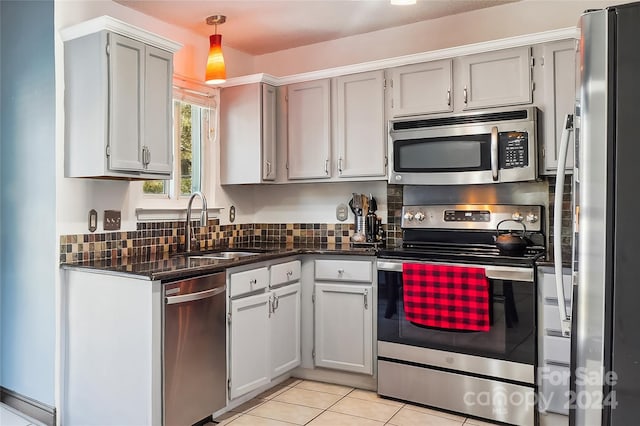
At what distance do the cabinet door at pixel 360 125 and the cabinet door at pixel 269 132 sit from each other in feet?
1.66

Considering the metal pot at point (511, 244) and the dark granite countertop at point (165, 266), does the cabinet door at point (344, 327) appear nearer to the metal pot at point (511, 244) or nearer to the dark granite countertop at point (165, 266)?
the dark granite countertop at point (165, 266)

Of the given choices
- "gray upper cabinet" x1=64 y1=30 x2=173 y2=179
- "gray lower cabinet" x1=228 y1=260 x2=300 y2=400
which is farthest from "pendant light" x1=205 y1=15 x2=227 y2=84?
"gray lower cabinet" x1=228 y1=260 x2=300 y2=400

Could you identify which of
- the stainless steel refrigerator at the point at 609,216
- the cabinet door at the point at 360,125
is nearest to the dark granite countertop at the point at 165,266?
the cabinet door at the point at 360,125

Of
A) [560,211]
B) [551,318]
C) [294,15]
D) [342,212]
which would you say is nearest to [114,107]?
[294,15]

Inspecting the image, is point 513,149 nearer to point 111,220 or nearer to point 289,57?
point 289,57

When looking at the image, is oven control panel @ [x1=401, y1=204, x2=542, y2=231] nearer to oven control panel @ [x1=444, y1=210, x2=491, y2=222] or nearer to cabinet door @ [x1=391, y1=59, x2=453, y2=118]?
oven control panel @ [x1=444, y1=210, x2=491, y2=222]

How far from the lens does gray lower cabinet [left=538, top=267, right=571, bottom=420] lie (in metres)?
2.55

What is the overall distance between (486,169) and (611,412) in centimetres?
178

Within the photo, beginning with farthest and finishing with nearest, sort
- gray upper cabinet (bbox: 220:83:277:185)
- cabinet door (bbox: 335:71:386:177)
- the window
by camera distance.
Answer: gray upper cabinet (bbox: 220:83:277:185) < the window < cabinet door (bbox: 335:71:386:177)

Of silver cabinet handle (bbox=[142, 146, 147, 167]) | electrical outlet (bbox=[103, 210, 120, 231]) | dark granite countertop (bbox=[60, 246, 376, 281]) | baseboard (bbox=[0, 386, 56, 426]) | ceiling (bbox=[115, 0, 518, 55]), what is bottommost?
baseboard (bbox=[0, 386, 56, 426])

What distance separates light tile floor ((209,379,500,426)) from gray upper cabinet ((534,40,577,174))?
1.55 metres

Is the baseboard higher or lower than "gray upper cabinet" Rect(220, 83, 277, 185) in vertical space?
lower

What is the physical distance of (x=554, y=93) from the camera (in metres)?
2.83

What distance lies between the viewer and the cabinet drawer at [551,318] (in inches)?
100
